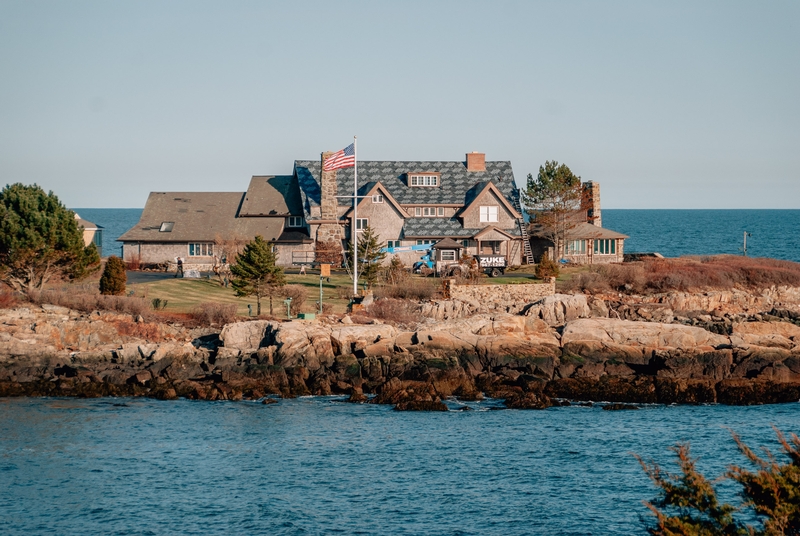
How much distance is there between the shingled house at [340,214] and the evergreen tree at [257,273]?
15.8m

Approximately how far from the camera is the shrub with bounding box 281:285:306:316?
4247 centimetres

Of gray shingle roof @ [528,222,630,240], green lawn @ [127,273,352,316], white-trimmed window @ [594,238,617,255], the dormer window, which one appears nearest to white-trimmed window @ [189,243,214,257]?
green lawn @ [127,273,352,316]

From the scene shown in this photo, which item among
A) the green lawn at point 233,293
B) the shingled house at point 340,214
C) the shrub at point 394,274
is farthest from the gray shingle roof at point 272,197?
the shrub at point 394,274

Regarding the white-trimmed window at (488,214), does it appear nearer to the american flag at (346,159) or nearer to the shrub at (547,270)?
the shrub at (547,270)

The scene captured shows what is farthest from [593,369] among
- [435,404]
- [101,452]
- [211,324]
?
[101,452]

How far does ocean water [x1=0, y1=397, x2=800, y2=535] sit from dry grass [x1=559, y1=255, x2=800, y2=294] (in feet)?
57.0

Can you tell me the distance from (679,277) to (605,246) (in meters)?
12.6

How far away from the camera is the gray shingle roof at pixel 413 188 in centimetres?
6259

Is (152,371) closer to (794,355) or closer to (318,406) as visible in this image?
(318,406)

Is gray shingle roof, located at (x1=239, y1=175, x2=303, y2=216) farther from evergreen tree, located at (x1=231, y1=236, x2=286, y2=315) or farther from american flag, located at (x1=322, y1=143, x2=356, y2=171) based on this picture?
evergreen tree, located at (x1=231, y1=236, x2=286, y2=315)

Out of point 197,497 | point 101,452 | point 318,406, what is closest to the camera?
point 197,497

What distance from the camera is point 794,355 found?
36.4m

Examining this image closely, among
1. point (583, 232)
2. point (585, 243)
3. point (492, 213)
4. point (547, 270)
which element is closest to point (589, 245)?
point (585, 243)

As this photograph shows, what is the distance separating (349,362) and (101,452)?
11340mm
